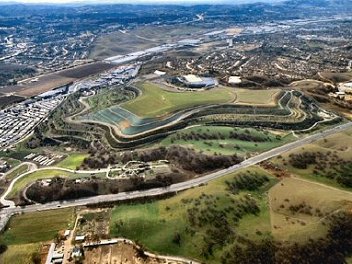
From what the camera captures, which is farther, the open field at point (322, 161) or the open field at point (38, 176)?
the open field at point (38, 176)

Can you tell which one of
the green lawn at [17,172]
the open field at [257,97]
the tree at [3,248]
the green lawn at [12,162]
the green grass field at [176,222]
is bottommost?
the green lawn at [12,162]

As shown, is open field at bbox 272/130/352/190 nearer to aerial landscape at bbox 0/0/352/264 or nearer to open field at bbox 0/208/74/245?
aerial landscape at bbox 0/0/352/264

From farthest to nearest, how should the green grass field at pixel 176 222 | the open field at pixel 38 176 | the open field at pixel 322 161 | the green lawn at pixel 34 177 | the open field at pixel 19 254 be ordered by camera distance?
the green lawn at pixel 34 177
the open field at pixel 38 176
the open field at pixel 322 161
the green grass field at pixel 176 222
the open field at pixel 19 254

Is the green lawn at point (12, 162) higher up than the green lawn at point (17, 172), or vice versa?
the green lawn at point (17, 172)

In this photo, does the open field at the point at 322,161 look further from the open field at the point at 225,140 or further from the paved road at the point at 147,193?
the open field at the point at 225,140

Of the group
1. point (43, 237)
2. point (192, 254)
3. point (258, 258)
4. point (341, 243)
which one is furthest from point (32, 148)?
point (341, 243)

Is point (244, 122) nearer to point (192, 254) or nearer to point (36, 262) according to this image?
point (192, 254)

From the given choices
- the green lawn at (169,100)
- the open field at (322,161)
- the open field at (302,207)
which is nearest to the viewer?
the open field at (302,207)

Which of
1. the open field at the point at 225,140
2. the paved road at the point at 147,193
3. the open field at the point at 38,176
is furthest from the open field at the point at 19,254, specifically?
the open field at the point at 225,140
